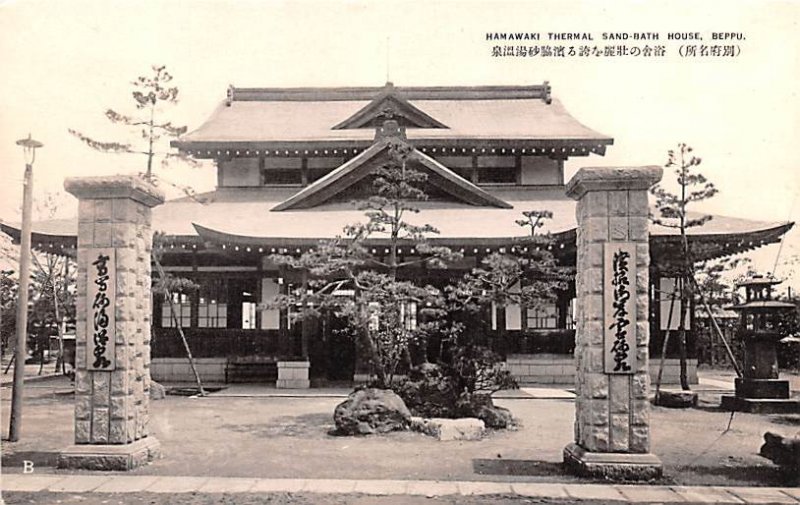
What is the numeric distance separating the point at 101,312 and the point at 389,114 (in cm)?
1190

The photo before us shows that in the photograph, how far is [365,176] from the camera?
14242 millimetres

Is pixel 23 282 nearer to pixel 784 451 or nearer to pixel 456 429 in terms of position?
pixel 456 429

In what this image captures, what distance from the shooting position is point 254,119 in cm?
1822

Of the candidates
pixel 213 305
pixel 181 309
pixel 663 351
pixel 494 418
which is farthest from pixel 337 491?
pixel 181 309

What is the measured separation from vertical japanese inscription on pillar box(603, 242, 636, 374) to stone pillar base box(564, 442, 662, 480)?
68cm

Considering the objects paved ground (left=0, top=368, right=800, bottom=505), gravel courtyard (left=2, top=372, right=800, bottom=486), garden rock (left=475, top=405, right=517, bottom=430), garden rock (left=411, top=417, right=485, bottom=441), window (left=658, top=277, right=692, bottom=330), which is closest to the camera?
paved ground (left=0, top=368, right=800, bottom=505)

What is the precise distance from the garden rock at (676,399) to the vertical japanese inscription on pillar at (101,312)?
790cm

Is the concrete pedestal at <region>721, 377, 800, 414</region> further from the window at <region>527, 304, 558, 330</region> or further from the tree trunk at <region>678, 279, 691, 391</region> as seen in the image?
the window at <region>527, 304, 558, 330</region>

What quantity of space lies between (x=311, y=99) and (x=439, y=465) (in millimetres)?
14622

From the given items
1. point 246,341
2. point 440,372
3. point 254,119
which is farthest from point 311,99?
point 440,372

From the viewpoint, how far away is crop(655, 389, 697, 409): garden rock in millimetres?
10469

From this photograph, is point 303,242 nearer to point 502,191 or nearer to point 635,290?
point 502,191

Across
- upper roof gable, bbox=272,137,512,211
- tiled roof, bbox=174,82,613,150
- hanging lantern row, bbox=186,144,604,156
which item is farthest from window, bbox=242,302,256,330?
tiled roof, bbox=174,82,613,150

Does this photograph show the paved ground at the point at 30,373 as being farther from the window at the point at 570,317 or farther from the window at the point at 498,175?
the window at the point at 498,175
